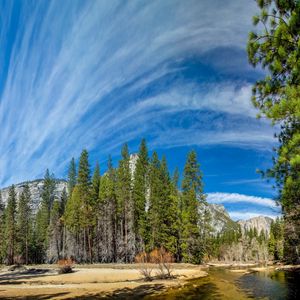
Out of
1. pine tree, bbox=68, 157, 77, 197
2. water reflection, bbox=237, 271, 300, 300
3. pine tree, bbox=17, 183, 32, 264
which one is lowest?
water reflection, bbox=237, 271, 300, 300

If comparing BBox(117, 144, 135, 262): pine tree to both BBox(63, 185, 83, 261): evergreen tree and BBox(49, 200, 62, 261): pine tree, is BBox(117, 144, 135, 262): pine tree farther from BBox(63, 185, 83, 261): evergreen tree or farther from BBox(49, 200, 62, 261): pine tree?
BBox(49, 200, 62, 261): pine tree

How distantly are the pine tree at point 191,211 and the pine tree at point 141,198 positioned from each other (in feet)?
23.0

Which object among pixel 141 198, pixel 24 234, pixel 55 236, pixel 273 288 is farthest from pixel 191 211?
Result: pixel 24 234

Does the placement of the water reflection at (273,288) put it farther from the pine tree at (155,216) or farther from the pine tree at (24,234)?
the pine tree at (24,234)

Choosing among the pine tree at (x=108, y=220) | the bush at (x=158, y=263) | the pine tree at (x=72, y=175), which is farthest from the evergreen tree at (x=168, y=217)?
the pine tree at (x=72, y=175)

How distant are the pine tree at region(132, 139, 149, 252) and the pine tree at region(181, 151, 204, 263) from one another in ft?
23.0

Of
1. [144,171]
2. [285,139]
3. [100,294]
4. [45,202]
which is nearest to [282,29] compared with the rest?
[285,139]

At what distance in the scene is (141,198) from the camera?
5512 centimetres

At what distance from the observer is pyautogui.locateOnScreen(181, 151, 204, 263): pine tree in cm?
4888

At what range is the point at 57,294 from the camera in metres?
16.5

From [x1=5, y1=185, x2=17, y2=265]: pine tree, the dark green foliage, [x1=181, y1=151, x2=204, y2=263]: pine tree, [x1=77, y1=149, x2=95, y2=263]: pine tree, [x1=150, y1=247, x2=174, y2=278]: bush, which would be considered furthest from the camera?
[x1=5, y1=185, x2=17, y2=265]: pine tree

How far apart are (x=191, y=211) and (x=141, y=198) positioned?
10.0m

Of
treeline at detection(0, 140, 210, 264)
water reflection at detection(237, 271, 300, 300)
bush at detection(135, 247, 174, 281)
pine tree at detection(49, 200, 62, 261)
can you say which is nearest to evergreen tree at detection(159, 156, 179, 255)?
treeline at detection(0, 140, 210, 264)

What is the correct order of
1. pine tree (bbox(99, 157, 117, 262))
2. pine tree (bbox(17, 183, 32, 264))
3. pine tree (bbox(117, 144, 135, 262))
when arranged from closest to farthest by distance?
pine tree (bbox(117, 144, 135, 262)) → pine tree (bbox(99, 157, 117, 262)) → pine tree (bbox(17, 183, 32, 264))
